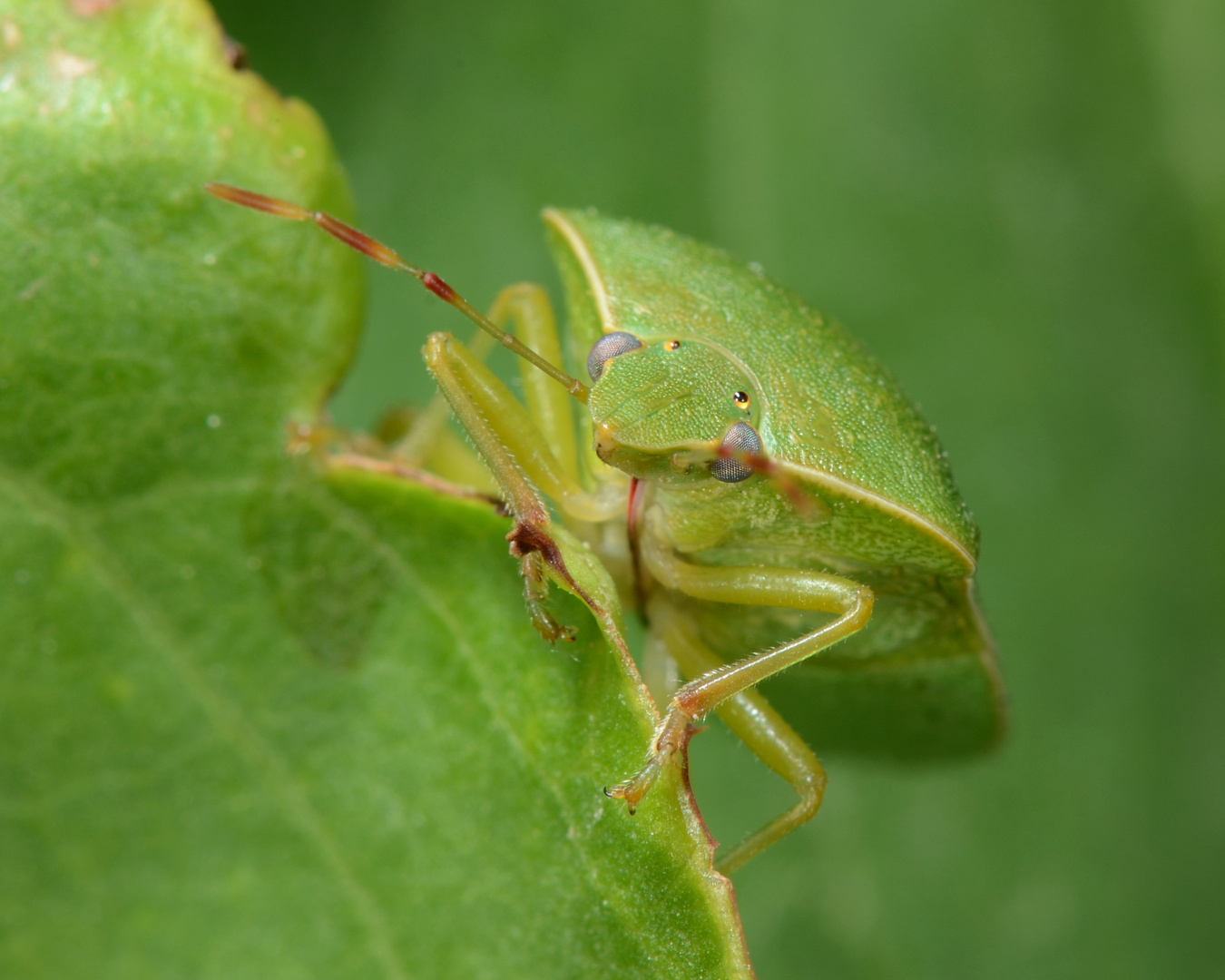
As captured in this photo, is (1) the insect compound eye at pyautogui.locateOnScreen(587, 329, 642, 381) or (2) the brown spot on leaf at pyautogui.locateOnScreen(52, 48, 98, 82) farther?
(1) the insect compound eye at pyautogui.locateOnScreen(587, 329, 642, 381)

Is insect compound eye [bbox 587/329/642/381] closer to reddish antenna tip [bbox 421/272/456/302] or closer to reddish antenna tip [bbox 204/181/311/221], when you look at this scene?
reddish antenna tip [bbox 421/272/456/302]

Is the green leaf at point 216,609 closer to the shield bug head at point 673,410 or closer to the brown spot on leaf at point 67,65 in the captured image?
the brown spot on leaf at point 67,65

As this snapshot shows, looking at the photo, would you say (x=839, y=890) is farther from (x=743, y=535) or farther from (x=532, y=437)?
(x=532, y=437)

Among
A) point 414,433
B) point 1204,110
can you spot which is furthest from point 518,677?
point 1204,110

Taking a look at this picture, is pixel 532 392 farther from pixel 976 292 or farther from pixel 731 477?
pixel 976 292

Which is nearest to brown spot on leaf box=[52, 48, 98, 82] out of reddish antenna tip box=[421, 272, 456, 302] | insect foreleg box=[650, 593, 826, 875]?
reddish antenna tip box=[421, 272, 456, 302]

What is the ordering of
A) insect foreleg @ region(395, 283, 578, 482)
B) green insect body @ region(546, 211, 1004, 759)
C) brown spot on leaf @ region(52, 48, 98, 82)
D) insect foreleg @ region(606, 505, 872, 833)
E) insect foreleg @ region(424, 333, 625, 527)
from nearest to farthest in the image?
brown spot on leaf @ region(52, 48, 98, 82) < insect foreleg @ region(606, 505, 872, 833) < insect foreleg @ region(424, 333, 625, 527) < green insect body @ region(546, 211, 1004, 759) < insect foreleg @ region(395, 283, 578, 482)

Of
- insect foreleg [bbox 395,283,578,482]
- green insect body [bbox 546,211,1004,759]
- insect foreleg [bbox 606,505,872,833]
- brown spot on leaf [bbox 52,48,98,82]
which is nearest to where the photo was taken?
brown spot on leaf [bbox 52,48,98,82]
